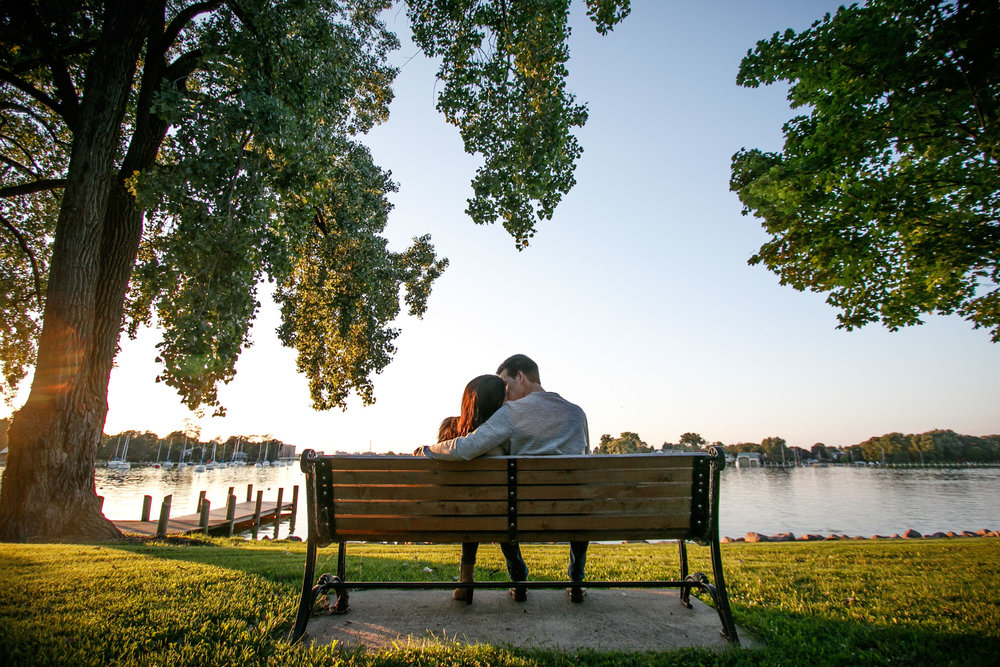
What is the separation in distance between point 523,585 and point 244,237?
571 centimetres

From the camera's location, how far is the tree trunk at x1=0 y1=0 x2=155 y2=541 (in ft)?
25.6

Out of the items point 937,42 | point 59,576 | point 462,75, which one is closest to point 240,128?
point 462,75

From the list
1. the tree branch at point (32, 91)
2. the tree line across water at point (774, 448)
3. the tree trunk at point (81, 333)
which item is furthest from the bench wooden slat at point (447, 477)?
the tree line across water at point (774, 448)

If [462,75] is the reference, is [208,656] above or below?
below

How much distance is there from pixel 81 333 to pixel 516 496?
28.6 feet

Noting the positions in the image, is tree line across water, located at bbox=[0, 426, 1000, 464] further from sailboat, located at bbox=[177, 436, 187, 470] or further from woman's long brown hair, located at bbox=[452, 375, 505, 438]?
woman's long brown hair, located at bbox=[452, 375, 505, 438]

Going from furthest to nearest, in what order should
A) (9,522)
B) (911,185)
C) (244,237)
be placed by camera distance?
(911,185)
(9,522)
(244,237)

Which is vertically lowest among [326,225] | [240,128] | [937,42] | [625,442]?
[625,442]

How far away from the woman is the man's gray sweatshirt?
0.11m

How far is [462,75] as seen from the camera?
812 cm

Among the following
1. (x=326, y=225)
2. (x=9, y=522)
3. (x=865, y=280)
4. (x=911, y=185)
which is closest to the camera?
(x=9, y=522)

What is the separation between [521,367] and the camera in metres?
4.03

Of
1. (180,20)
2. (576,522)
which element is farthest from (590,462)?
(180,20)

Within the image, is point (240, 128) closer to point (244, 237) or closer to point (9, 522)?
point (244, 237)
